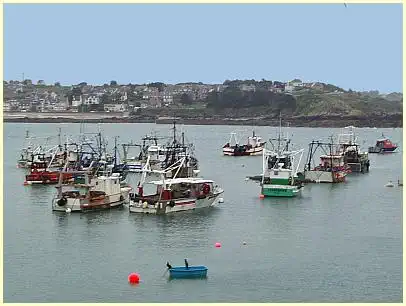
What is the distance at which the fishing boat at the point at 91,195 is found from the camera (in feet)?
56.4

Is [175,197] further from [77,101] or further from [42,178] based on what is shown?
[77,101]

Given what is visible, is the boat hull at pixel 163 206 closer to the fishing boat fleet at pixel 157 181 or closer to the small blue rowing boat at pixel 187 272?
the fishing boat fleet at pixel 157 181

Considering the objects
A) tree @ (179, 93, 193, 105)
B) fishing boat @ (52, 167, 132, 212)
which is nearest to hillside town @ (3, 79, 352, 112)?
tree @ (179, 93, 193, 105)

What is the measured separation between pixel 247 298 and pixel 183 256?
8.27ft

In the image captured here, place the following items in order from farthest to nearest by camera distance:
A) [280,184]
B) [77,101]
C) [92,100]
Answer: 1. [77,101]
2. [92,100]
3. [280,184]

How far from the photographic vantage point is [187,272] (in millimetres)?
11367

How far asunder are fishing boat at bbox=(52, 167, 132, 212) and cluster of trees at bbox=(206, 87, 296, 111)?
68651 mm

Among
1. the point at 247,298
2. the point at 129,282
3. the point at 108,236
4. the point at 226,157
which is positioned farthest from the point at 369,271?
the point at 226,157

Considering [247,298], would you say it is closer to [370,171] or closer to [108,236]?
[108,236]

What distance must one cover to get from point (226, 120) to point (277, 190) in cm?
6272

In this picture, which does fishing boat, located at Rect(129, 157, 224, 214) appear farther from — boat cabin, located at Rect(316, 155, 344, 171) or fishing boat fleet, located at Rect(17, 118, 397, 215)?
boat cabin, located at Rect(316, 155, 344, 171)

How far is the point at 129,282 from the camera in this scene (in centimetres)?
1131

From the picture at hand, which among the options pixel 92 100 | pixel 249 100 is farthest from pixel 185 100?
pixel 92 100

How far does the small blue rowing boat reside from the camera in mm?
11352
